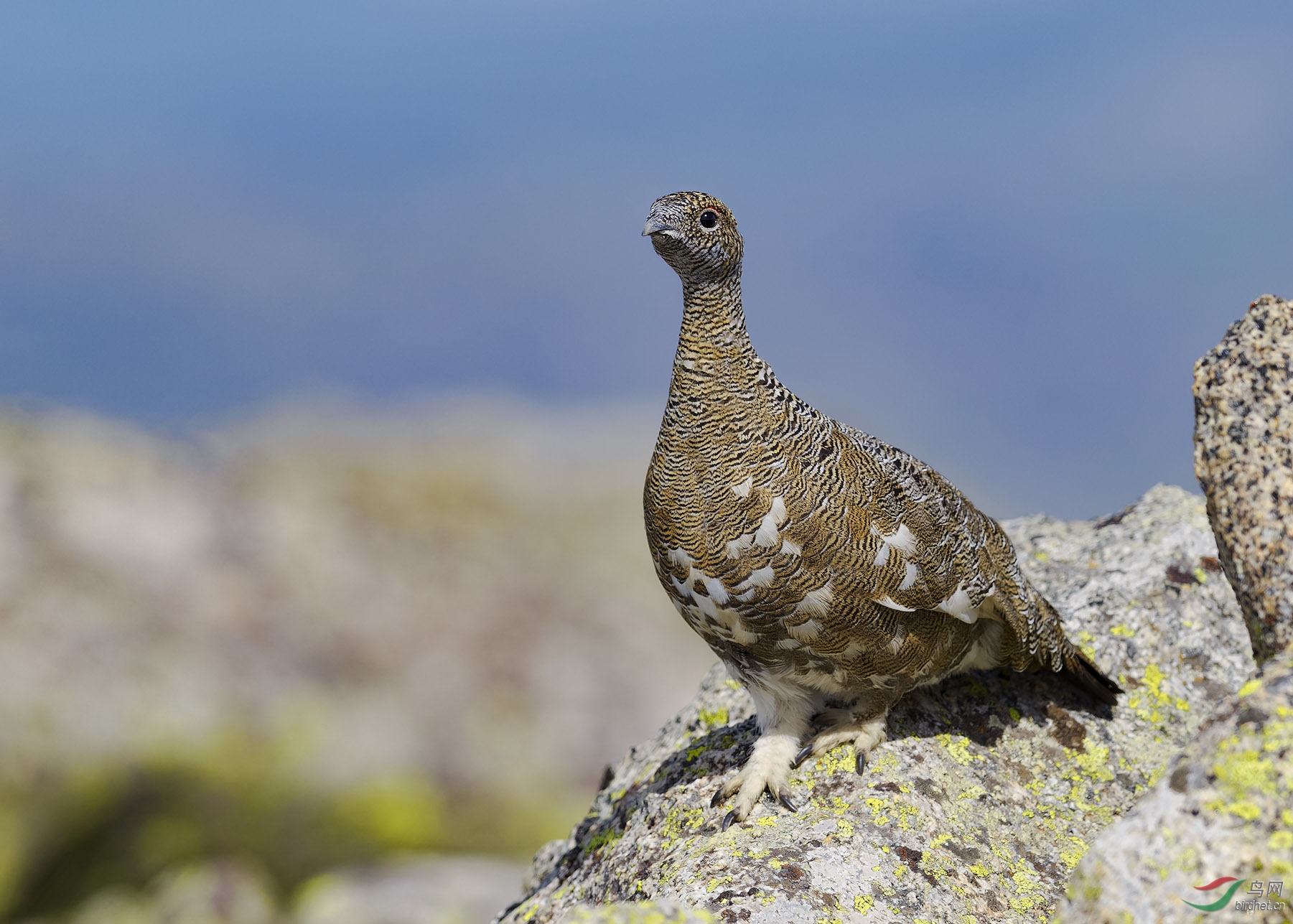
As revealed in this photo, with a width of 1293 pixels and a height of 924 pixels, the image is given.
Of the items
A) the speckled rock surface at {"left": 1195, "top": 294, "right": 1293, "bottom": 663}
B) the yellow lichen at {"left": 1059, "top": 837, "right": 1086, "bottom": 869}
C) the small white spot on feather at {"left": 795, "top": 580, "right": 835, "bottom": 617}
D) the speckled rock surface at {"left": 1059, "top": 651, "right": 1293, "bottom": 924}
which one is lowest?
the speckled rock surface at {"left": 1059, "top": 651, "right": 1293, "bottom": 924}

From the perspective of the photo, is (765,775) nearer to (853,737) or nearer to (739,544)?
(853,737)

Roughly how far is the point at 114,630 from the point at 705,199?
10187 mm

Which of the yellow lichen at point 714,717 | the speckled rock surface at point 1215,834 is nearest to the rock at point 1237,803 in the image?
the speckled rock surface at point 1215,834

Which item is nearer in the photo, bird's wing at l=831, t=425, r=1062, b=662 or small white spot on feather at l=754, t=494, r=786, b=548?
small white spot on feather at l=754, t=494, r=786, b=548

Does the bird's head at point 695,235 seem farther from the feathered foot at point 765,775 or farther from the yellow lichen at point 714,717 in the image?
the yellow lichen at point 714,717

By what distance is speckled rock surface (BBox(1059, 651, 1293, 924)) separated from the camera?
8.40 ft

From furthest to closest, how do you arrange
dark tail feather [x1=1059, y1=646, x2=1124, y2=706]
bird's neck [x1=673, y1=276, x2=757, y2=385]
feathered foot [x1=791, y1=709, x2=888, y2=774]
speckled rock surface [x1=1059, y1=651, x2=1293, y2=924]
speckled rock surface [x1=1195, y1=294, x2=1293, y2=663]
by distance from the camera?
dark tail feather [x1=1059, y1=646, x2=1124, y2=706]
feathered foot [x1=791, y1=709, x2=888, y2=774]
bird's neck [x1=673, y1=276, x2=757, y2=385]
speckled rock surface [x1=1195, y1=294, x2=1293, y2=663]
speckled rock surface [x1=1059, y1=651, x2=1293, y2=924]

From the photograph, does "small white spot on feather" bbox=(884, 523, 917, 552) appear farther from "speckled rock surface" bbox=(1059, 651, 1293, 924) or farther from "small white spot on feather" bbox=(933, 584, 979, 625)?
"speckled rock surface" bbox=(1059, 651, 1293, 924)

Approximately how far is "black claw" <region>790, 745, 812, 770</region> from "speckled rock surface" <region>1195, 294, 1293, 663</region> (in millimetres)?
2488

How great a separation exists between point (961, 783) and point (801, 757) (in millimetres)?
825

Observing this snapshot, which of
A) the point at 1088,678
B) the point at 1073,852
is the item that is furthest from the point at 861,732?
the point at 1088,678

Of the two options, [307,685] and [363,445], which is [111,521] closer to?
[307,685]

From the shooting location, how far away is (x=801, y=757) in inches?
213

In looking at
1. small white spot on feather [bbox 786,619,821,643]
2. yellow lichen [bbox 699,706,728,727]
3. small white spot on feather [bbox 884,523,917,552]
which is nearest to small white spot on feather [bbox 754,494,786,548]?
small white spot on feather [bbox 786,619,821,643]
